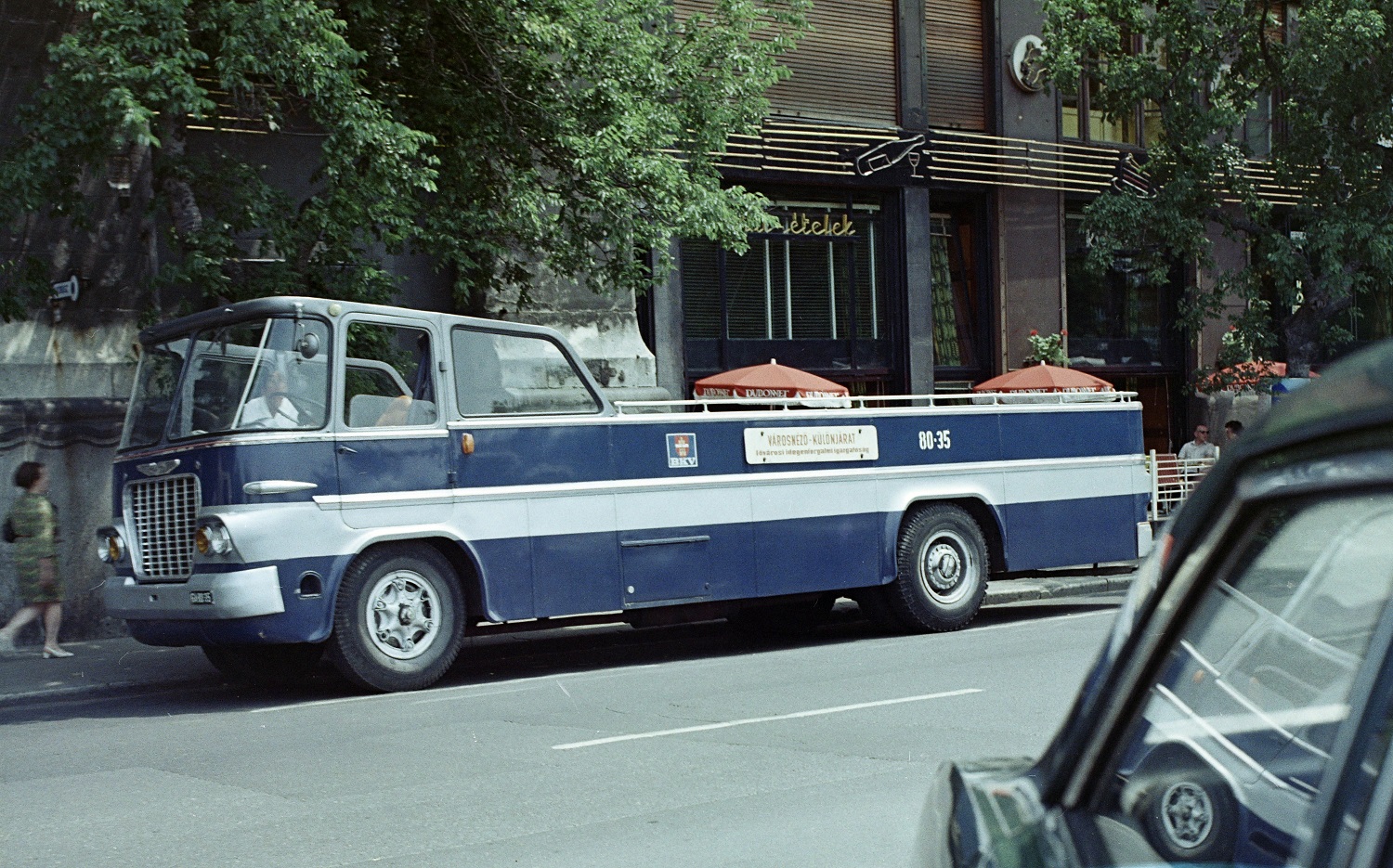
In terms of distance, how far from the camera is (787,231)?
2281cm

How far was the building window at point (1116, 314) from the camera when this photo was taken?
25.6m

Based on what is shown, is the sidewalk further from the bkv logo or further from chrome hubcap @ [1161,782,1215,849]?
chrome hubcap @ [1161,782,1215,849]

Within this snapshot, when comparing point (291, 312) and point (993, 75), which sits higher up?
point (993, 75)

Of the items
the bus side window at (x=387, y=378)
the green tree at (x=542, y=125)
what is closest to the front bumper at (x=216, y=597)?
the bus side window at (x=387, y=378)

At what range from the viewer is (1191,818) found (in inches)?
77.7

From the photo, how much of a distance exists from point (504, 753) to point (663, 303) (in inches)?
544

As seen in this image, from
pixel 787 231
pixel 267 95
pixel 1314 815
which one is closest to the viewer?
pixel 1314 815

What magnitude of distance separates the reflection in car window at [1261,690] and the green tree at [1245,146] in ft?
66.3

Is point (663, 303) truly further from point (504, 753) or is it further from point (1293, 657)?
point (1293, 657)

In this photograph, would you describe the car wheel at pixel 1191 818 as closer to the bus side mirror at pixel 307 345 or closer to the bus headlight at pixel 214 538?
the bus headlight at pixel 214 538

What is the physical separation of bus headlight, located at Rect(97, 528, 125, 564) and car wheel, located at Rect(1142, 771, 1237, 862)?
10.2 metres

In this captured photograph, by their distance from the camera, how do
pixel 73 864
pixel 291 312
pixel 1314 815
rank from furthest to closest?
1. pixel 291 312
2. pixel 73 864
3. pixel 1314 815

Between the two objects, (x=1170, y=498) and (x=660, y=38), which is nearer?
(x=660, y=38)

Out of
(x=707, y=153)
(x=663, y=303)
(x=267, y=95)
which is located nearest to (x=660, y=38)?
(x=707, y=153)
